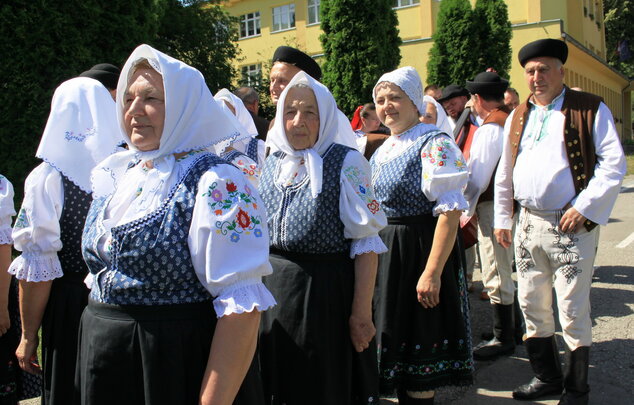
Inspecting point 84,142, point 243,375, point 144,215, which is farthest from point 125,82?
point 243,375

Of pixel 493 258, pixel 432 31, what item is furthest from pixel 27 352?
pixel 432 31

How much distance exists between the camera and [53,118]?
259 cm

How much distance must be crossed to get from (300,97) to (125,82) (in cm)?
98

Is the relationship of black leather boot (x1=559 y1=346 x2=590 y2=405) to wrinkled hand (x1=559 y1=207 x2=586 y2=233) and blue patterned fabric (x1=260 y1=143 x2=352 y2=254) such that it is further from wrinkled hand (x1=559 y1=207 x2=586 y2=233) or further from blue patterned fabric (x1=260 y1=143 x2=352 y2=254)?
blue patterned fabric (x1=260 y1=143 x2=352 y2=254)

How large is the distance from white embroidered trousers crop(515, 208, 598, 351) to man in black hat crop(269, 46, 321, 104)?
5.41ft

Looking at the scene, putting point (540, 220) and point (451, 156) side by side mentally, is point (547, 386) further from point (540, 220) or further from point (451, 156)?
point (451, 156)

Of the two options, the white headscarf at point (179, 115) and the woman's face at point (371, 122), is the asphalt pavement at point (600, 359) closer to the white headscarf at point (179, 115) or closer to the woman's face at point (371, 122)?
the woman's face at point (371, 122)

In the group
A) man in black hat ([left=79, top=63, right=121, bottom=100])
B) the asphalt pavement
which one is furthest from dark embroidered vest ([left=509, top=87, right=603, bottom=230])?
man in black hat ([left=79, top=63, right=121, bottom=100])

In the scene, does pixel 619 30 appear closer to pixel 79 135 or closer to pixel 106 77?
pixel 106 77

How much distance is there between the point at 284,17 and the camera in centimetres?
3120

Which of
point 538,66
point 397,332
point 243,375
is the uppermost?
point 538,66

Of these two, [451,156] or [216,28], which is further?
[216,28]

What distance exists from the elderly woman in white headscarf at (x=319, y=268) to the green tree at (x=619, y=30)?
40.9 meters

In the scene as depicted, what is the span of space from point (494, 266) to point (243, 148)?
2.26 m
